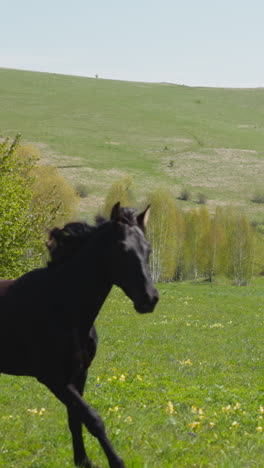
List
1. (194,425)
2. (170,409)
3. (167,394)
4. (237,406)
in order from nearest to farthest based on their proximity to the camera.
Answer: (194,425) < (170,409) < (237,406) < (167,394)

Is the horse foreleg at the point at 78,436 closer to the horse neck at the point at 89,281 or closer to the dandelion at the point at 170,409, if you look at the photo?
the horse neck at the point at 89,281

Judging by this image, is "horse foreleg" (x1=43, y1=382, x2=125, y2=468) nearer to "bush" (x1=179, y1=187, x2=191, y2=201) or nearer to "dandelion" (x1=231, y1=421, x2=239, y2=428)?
"dandelion" (x1=231, y1=421, x2=239, y2=428)

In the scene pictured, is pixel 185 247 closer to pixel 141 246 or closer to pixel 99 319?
pixel 99 319

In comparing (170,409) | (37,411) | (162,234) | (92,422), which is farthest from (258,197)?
(92,422)

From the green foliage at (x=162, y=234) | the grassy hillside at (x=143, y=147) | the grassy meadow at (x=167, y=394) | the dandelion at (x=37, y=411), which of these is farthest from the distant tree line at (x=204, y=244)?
the dandelion at (x=37, y=411)

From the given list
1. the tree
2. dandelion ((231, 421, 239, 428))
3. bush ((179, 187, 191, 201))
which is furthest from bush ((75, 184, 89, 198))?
dandelion ((231, 421, 239, 428))

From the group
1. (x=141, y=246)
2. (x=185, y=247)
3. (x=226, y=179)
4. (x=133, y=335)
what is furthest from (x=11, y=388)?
(x=226, y=179)

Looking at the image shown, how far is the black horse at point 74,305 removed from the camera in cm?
628

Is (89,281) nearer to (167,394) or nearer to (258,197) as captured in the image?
(167,394)

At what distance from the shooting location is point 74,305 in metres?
6.75

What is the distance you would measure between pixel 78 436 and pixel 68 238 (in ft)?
7.63

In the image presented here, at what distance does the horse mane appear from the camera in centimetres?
702

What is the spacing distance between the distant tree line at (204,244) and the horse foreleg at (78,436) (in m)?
74.0

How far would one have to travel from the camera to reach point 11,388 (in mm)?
12031
